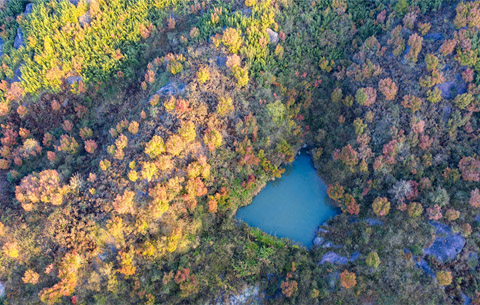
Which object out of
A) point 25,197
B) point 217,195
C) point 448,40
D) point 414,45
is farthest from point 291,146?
point 25,197

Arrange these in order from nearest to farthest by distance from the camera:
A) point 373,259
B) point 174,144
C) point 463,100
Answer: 1. point 373,259
2. point 174,144
3. point 463,100

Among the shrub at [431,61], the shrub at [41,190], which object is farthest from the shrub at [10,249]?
the shrub at [431,61]

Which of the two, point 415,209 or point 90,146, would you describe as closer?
point 415,209

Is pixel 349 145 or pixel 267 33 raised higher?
pixel 267 33

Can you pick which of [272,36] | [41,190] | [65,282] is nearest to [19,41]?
[41,190]

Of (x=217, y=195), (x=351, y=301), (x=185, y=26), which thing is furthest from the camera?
(x=185, y=26)

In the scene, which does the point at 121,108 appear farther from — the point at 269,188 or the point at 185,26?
the point at 269,188

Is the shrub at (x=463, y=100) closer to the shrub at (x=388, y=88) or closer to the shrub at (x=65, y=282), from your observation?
the shrub at (x=388, y=88)

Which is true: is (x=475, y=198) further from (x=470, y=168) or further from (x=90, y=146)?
(x=90, y=146)

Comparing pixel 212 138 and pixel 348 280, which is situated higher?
pixel 212 138
